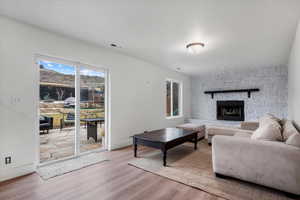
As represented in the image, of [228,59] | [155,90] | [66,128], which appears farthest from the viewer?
[155,90]

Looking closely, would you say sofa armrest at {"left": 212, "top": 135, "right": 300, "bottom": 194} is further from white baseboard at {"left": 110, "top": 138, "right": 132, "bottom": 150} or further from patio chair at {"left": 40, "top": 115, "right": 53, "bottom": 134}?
patio chair at {"left": 40, "top": 115, "right": 53, "bottom": 134}

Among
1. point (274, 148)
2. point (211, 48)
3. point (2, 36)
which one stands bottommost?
point (274, 148)

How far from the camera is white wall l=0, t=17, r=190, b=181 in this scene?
97.9 inches

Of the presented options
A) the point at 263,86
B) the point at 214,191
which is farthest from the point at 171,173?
the point at 263,86

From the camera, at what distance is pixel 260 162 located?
86.0 inches

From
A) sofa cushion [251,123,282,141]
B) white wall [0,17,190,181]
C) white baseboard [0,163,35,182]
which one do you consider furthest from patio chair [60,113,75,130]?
sofa cushion [251,123,282,141]

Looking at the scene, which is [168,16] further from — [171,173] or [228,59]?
[228,59]

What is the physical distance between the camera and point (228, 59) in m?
4.86

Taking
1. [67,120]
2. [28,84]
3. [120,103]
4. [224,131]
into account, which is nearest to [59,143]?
[67,120]

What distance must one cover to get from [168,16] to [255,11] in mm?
1262

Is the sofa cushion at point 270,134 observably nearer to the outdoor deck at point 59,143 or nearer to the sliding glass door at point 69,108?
the sliding glass door at point 69,108

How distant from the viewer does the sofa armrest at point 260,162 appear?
200 cm

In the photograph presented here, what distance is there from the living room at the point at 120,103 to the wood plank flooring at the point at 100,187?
0.02m

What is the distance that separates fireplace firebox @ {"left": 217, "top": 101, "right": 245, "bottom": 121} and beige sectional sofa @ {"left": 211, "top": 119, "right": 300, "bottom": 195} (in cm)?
463
